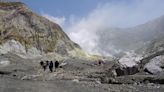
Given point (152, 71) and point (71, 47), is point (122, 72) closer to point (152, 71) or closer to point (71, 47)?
point (152, 71)

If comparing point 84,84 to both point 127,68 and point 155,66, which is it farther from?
point 155,66

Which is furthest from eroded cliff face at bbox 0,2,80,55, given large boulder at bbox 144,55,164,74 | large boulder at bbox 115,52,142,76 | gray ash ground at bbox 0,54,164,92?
large boulder at bbox 144,55,164,74

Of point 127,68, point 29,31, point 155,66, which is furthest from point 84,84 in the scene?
point 29,31

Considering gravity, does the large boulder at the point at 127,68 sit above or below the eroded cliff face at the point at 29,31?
below

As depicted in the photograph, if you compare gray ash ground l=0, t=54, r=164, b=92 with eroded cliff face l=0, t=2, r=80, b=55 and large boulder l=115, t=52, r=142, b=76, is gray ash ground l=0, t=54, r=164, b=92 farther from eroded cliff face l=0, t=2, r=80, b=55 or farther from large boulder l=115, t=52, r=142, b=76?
eroded cliff face l=0, t=2, r=80, b=55

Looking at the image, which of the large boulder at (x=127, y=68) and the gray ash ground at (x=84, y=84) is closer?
the gray ash ground at (x=84, y=84)

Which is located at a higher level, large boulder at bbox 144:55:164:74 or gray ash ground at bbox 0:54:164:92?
large boulder at bbox 144:55:164:74

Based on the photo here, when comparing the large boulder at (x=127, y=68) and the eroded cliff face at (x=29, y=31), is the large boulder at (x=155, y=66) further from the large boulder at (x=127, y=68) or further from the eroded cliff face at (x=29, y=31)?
the eroded cliff face at (x=29, y=31)

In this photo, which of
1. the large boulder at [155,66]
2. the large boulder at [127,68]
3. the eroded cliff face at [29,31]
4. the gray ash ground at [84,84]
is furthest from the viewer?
the eroded cliff face at [29,31]

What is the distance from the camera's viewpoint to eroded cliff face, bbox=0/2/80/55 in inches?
5256

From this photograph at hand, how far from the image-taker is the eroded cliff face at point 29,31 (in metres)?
134

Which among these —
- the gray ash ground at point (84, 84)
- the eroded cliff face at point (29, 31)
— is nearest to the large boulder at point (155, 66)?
the gray ash ground at point (84, 84)

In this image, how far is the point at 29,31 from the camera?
469 ft

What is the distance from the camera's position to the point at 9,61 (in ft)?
305
